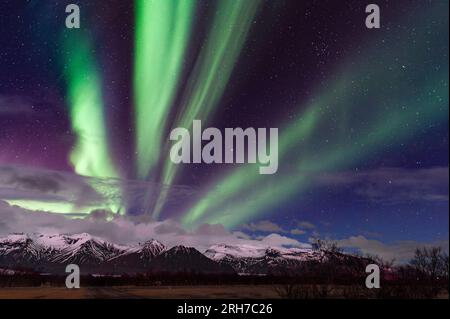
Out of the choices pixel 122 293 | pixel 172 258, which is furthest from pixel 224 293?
pixel 172 258

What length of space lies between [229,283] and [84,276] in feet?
20.9

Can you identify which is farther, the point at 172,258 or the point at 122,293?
the point at 172,258

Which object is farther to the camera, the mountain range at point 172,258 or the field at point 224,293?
the mountain range at point 172,258

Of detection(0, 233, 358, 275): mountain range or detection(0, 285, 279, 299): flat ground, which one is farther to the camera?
detection(0, 233, 358, 275): mountain range

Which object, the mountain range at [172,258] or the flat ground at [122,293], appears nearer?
the flat ground at [122,293]

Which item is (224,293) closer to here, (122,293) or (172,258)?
(122,293)

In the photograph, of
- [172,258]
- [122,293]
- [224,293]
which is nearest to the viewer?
[224,293]
